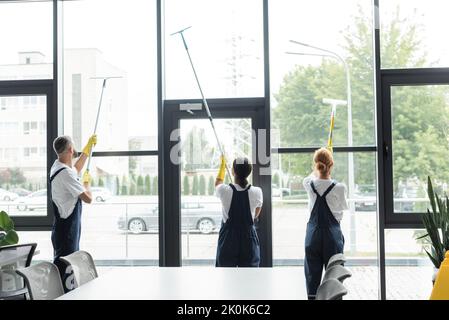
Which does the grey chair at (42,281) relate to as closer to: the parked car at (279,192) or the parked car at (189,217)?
the parked car at (189,217)

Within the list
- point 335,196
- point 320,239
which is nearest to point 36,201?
point 320,239

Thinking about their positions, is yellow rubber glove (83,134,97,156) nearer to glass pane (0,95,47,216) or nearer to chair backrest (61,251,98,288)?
glass pane (0,95,47,216)

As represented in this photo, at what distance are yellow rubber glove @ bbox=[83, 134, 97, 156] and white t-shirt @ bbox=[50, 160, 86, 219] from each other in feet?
1.60

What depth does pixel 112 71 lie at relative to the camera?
4.11 m

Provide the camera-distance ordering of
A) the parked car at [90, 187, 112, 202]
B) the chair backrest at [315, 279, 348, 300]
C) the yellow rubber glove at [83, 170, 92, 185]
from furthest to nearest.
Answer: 1. the parked car at [90, 187, 112, 202]
2. the yellow rubber glove at [83, 170, 92, 185]
3. the chair backrest at [315, 279, 348, 300]

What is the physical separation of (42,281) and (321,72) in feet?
9.26

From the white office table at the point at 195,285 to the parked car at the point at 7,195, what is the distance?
2049 millimetres

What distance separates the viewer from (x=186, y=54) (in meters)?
4.04

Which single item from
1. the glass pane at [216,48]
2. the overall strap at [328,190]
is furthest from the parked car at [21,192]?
the overall strap at [328,190]

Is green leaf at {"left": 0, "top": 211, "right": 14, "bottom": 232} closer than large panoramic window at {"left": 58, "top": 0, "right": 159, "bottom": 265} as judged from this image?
Yes

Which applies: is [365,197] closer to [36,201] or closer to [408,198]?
[408,198]

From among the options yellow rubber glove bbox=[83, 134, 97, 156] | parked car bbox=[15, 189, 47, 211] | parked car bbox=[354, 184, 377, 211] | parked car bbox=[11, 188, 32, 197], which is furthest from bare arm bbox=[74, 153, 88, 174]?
parked car bbox=[354, 184, 377, 211]

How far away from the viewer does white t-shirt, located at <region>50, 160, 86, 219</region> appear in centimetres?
338
